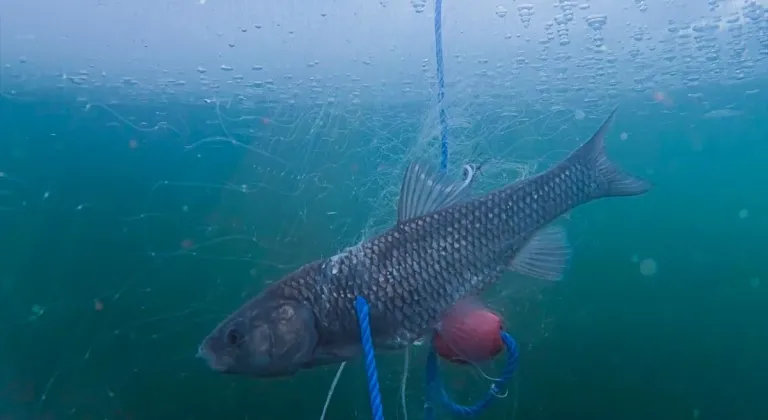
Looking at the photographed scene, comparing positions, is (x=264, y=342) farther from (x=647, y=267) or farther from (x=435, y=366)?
(x=647, y=267)

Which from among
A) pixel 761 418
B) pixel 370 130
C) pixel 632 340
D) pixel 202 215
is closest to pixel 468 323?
pixel 370 130

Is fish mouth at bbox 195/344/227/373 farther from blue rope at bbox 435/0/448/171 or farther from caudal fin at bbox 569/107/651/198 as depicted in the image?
caudal fin at bbox 569/107/651/198

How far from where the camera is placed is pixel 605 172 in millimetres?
3338

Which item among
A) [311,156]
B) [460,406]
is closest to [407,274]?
[460,406]

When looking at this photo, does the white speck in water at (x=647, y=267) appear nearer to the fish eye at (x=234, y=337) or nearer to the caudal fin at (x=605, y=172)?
the caudal fin at (x=605, y=172)

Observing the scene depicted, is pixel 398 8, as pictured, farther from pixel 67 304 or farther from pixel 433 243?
pixel 67 304

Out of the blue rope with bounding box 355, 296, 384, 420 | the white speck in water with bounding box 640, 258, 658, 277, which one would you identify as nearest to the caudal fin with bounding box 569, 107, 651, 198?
the blue rope with bounding box 355, 296, 384, 420

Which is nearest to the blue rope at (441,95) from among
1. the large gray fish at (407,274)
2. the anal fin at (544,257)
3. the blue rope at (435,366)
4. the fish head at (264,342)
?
the blue rope at (435,366)

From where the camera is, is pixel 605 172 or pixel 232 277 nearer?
pixel 605 172

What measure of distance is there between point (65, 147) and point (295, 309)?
28.5 meters

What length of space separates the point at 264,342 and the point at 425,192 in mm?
1244

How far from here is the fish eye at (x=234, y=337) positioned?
2.76m

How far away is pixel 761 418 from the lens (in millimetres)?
13977

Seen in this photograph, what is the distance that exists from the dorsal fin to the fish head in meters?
0.83
